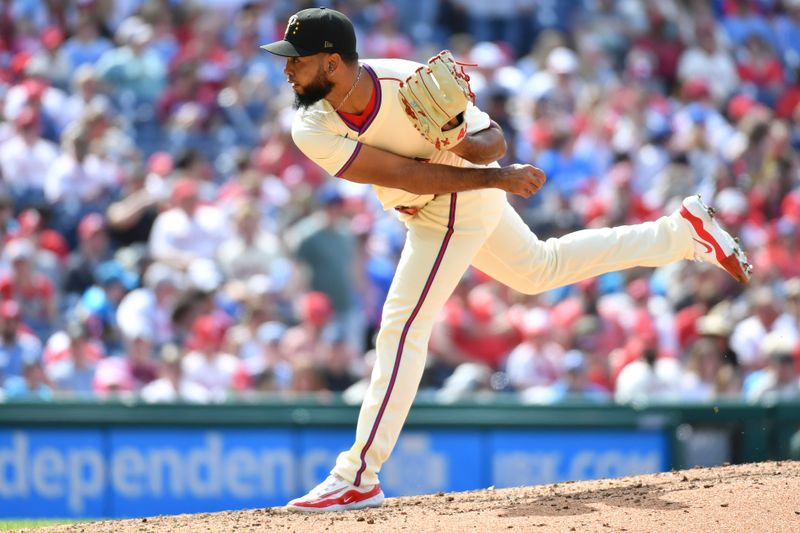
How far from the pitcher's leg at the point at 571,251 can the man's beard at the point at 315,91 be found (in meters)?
0.95

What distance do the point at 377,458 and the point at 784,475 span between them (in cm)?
170

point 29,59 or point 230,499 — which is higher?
point 29,59

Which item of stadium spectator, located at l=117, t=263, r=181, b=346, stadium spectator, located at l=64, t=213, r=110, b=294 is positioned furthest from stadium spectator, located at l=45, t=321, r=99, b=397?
stadium spectator, located at l=64, t=213, r=110, b=294

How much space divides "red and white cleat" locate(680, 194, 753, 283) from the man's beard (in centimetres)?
165

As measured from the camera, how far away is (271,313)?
974 cm

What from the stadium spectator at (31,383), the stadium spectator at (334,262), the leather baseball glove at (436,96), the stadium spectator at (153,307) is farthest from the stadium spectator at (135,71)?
the leather baseball glove at (436,96)

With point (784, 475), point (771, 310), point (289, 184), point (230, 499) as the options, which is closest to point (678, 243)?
point (784, 475)

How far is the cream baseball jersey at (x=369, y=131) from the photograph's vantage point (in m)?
4.94

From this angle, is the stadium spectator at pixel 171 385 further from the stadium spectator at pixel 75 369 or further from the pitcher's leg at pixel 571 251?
the pitcher's leg at pixel 571 251

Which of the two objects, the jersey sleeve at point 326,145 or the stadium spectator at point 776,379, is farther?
the stadium spectator at point 776,379

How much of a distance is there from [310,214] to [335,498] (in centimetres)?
590

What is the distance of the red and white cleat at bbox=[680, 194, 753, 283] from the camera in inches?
217

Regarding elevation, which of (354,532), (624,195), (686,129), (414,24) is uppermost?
(414,24)

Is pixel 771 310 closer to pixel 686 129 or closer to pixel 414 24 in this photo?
pixel 686 129
